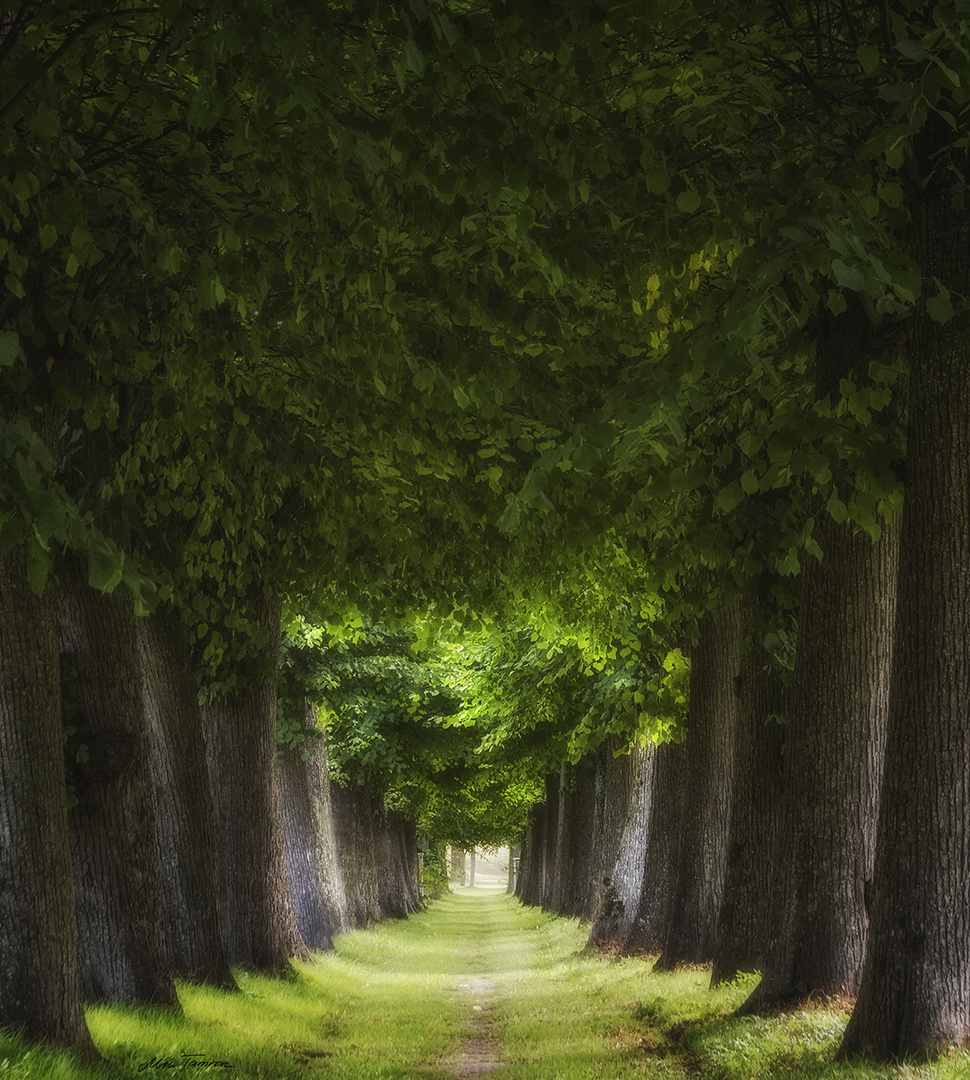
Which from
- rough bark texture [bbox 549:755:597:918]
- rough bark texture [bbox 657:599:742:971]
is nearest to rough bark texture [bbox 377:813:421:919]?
rough bark texture [bbox 549:755:597:918]

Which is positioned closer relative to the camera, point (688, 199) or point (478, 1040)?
point (688, 199)

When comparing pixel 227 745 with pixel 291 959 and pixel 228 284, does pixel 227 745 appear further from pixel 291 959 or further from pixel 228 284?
pixel 228 284

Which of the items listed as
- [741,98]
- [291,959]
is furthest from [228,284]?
[291,959]

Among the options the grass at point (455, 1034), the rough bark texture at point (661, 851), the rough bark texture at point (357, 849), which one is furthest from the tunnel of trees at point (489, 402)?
the rough bark texture at point (357, 849)

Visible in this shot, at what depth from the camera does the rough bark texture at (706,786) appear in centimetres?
1354

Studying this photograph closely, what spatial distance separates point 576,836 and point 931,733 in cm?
2793

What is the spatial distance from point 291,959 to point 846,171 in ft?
41.8

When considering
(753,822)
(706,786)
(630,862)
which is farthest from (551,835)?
(753,822)

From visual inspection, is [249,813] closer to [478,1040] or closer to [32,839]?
[478,1040]

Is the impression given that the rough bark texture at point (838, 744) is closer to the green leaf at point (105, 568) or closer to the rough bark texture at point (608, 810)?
the green leaf at point (105, 568)

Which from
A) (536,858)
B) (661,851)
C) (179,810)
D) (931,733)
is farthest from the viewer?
(536,858)

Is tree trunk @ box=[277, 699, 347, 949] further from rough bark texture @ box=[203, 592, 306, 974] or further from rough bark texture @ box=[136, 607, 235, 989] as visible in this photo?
rough bark texture @ box=[136, 607, 235, 989]
